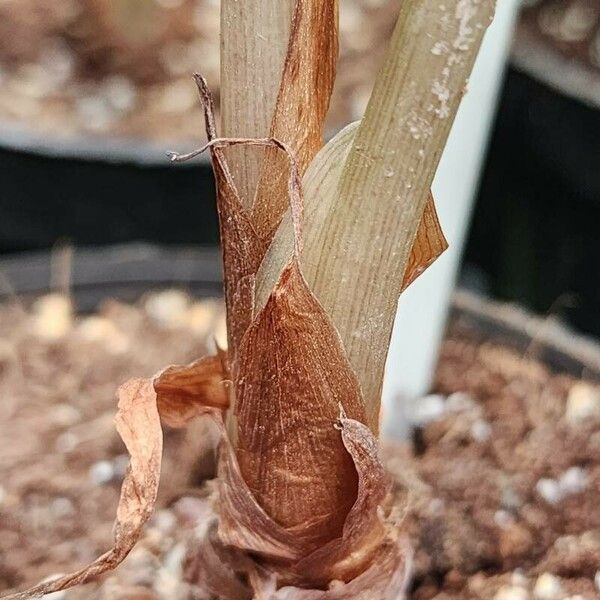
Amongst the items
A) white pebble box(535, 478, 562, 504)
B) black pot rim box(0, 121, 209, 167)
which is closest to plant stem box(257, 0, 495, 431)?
white pebble box(535, 478, 562, 504)

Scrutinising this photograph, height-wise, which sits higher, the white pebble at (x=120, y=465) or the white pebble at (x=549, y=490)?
the white pebble at (x=549, y=490)

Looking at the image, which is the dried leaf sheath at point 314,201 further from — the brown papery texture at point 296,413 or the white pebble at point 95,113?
the white pebble at point 95,113

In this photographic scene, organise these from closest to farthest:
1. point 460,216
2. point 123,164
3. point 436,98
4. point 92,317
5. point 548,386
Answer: point 436,98, point 460,216, point 548,386, point 92,317, point 123,164

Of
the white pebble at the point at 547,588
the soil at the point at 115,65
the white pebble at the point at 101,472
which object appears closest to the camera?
the white pebble at the point at 547,588

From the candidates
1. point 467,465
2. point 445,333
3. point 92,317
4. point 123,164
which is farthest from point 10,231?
point 467,465

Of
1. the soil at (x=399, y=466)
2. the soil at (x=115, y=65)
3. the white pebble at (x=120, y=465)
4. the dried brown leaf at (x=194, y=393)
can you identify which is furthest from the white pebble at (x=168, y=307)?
the dried brown leaf at (x=194, y=393)

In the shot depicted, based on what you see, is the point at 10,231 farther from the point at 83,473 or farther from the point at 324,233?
the point at 324,233
